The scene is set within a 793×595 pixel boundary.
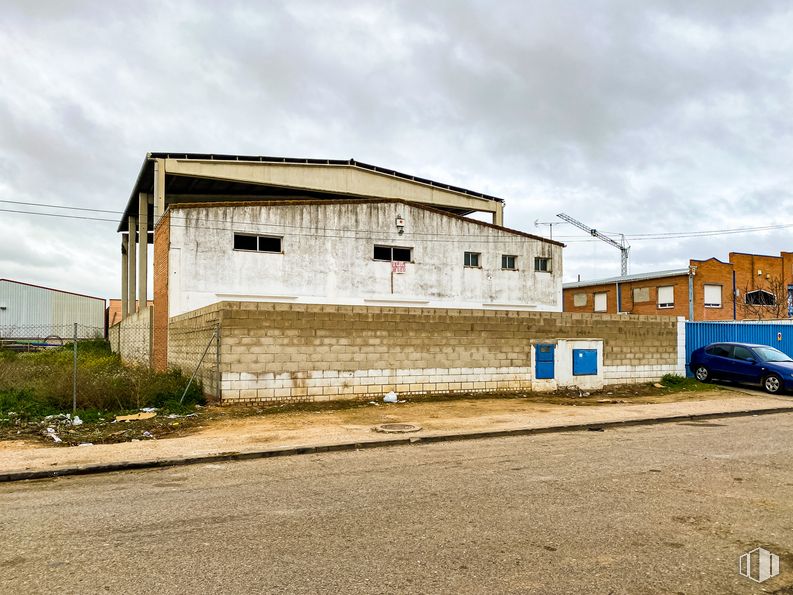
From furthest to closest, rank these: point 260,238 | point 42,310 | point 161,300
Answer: point 42,310
point 260,238
point 161,300

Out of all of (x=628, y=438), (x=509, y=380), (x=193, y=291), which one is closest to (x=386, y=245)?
(x=193, y=291)

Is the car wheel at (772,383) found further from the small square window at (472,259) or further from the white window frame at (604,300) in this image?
the white window frame at (604,300)

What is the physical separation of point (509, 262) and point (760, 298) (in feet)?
88.5

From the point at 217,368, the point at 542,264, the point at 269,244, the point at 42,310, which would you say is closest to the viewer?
the point at 217,368

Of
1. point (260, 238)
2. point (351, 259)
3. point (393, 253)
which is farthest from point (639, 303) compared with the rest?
point (260, 238)

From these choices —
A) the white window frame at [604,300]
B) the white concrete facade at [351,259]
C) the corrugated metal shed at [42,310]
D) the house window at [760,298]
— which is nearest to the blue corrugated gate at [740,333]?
the white concrete facade at [351,259]

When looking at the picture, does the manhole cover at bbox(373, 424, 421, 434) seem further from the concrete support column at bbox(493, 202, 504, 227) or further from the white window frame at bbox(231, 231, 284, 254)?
the concrete support column at bbox(493, 202, 504, 227)

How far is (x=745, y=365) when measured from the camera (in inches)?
763

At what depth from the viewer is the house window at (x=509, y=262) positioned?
2894cm

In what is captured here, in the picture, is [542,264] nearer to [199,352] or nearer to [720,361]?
[720,361]

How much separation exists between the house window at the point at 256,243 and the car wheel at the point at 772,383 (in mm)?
17500

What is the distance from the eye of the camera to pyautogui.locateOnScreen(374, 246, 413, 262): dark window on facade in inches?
1014

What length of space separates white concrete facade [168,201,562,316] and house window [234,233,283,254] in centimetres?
20

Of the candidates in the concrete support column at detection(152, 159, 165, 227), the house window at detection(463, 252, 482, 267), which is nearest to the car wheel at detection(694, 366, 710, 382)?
the house window at detection(463, 252, 482, 267)
